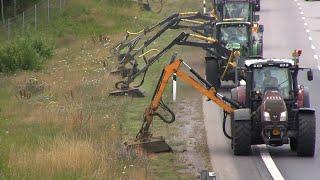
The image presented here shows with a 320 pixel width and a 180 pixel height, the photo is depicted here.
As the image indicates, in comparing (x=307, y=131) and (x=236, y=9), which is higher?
(x=236, y=9)

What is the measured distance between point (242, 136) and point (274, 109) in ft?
3.32

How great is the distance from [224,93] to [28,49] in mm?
10833

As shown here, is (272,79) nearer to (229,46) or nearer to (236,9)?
(229,46)

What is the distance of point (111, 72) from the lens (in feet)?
112

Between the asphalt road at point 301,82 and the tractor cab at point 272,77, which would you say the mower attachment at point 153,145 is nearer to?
the asphalt road at point 301,82

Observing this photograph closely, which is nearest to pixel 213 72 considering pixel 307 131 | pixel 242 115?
pixel 242 115

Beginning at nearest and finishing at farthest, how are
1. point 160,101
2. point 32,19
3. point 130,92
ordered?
1. point 160,101
2. point 130,92
3. point 32,19

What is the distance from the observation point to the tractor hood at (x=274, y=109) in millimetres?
19953

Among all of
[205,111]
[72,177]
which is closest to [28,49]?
[205,111]

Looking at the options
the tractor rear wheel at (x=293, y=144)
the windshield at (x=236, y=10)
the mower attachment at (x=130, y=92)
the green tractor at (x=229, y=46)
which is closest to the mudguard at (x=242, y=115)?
the tractor rear wheel at (x=293, y=144)

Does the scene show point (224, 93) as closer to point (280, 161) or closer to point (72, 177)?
point (280, 161)

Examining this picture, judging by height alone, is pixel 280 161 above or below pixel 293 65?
below

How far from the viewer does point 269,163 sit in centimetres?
1986

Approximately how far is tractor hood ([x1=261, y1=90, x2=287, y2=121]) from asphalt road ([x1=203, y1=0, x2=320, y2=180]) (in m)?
1.02
